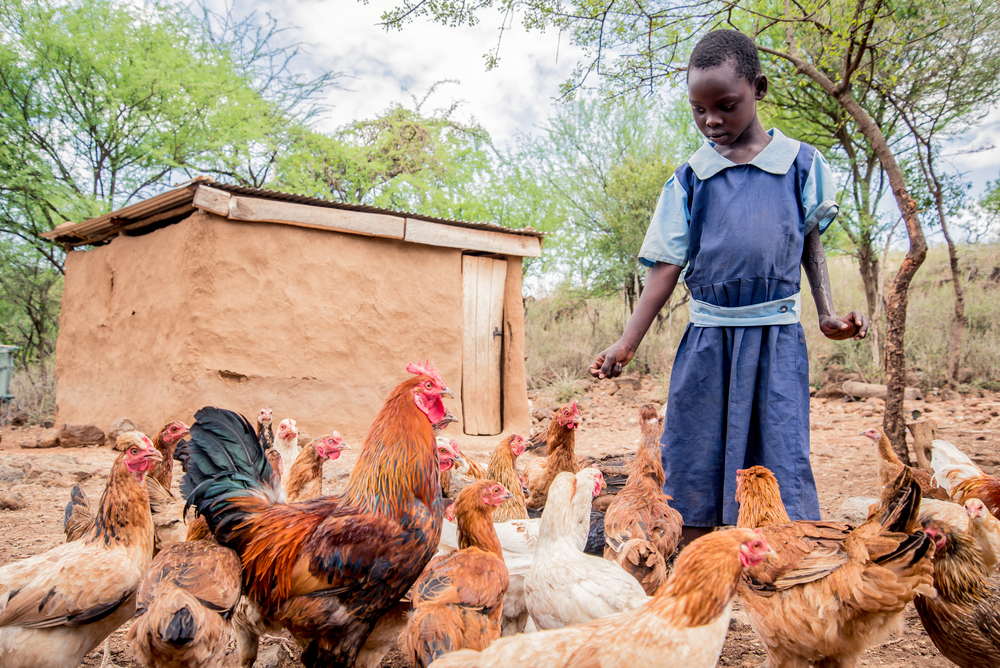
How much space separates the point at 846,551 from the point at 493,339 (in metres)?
7.32

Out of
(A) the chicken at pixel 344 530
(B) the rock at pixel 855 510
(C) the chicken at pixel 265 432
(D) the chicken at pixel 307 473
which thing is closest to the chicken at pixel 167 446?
(C) the chicken at pixel 265 432

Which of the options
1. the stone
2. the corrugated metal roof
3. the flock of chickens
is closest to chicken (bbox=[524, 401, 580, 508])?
the flock of chickens

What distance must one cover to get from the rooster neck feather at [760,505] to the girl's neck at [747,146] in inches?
55.1

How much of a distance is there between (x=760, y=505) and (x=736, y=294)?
97cm

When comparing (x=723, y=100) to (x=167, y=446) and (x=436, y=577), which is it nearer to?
(x=436, y=577)

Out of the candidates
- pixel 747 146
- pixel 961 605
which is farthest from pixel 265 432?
pixel 961 605

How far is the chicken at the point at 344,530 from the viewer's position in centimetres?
238

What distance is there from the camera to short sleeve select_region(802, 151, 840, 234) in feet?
8.12

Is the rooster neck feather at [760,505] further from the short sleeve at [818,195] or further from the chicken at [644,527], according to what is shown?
the short sleeve at [818,195]

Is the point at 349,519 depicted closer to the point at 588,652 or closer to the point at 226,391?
the point at 588,652

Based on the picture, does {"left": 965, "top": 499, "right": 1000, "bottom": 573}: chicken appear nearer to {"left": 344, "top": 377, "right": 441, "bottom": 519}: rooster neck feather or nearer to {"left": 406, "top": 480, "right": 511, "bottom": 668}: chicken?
{"left": 406, "top": 480, "right": 511, "bottom": 668}: chicken

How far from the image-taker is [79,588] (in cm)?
248

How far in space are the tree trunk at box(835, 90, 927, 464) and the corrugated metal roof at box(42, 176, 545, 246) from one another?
4.66 meters

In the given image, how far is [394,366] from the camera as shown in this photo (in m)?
8.10
